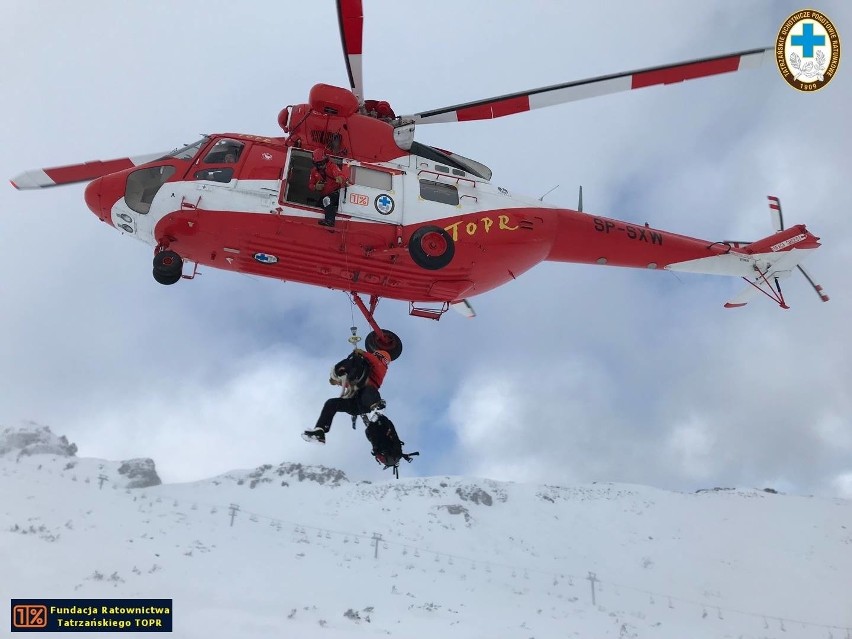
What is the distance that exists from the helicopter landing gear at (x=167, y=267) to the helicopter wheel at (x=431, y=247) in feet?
13.1

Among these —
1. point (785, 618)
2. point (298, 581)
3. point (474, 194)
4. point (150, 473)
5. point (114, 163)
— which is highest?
point (114, 163)

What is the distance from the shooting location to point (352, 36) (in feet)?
33.4

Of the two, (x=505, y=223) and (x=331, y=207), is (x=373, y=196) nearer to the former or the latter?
(x=331, y=207)

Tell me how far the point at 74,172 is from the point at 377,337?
21.1 feet

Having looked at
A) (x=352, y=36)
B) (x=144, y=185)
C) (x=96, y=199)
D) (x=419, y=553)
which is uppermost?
(x=352, y=36)

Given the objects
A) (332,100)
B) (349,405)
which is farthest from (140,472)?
(332,100)

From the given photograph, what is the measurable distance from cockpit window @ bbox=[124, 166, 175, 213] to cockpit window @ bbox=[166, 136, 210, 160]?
343 mm

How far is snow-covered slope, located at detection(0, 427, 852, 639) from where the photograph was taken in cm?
1950

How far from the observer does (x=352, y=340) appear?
411 inches

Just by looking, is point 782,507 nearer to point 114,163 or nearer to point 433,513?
point 433,513

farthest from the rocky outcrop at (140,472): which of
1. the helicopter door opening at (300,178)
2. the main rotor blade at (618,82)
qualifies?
the main rotor blade at (618,82)

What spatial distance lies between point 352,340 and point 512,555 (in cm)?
3212

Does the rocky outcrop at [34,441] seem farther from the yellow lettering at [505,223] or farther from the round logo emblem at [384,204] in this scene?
the yellow lettering at [505,223]

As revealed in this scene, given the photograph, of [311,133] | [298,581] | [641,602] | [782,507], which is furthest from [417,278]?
[782,507]
